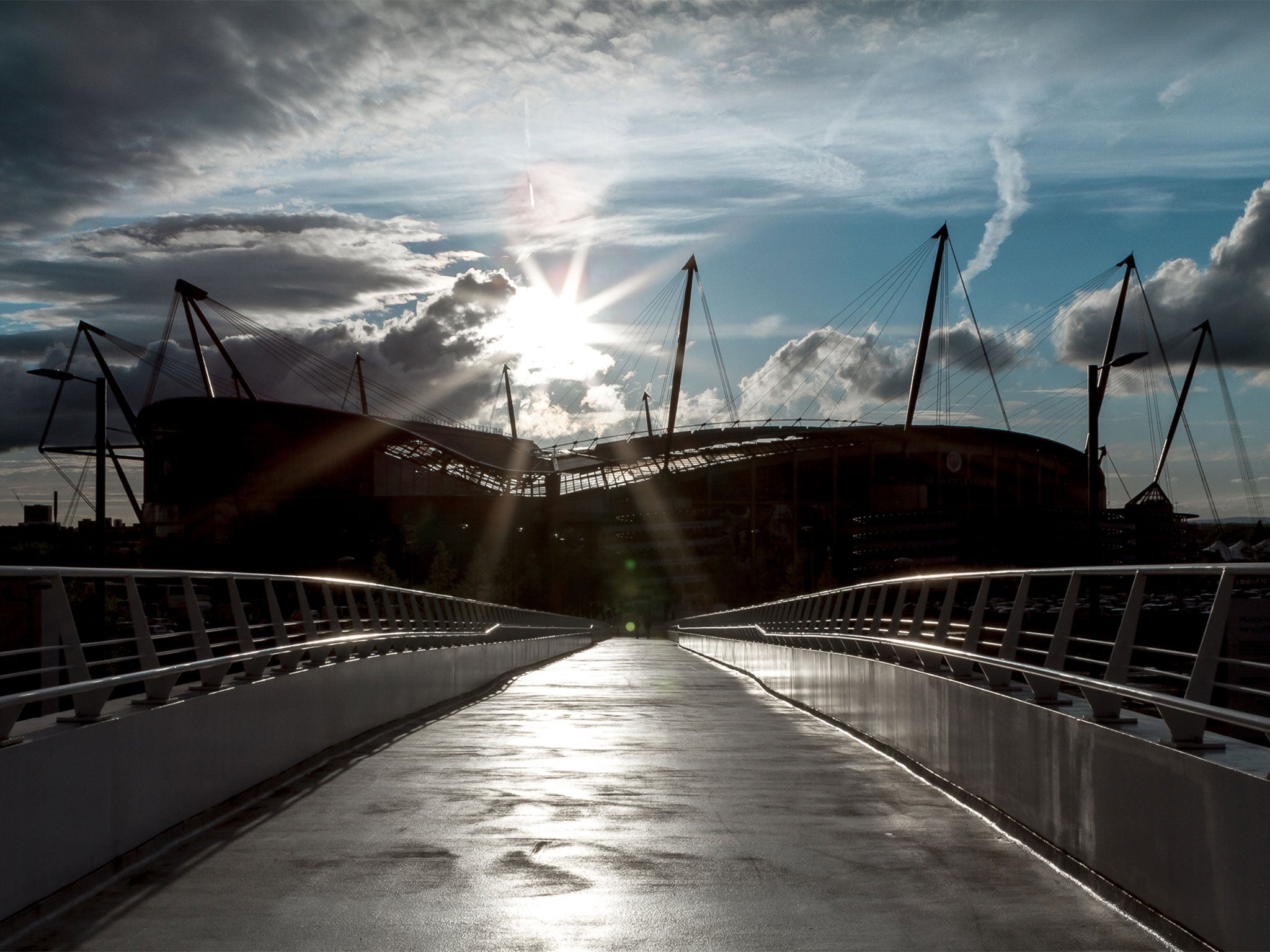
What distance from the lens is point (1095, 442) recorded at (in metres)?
32.8

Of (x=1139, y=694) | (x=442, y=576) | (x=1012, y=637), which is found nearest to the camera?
(x=1139, y=694)

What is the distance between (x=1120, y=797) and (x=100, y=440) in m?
32.7

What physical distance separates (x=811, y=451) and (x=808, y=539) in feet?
34.7

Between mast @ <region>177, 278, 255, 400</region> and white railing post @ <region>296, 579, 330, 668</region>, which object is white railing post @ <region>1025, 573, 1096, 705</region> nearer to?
white railing post @ <region>296, 579, 330, 668</region>

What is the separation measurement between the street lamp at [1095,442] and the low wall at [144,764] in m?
20.5

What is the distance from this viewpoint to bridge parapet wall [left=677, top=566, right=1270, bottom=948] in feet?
17.8

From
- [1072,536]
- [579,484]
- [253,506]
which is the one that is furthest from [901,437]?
[253,506]

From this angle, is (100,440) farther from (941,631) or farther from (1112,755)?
(1112,755)

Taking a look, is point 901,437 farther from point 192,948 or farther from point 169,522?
point 192,948

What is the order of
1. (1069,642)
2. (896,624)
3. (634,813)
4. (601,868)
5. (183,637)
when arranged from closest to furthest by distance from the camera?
(601,868), (634,813), (1069,642), (183,637), (896,624)

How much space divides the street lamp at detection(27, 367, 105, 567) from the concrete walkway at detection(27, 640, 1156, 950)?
978 inches

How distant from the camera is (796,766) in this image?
473 inches

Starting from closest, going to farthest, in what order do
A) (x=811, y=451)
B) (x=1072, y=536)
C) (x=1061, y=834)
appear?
(x=1061, y=834), (x=1072, y=536), (x=811, y=451)

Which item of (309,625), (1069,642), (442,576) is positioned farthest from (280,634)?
(442,576)
